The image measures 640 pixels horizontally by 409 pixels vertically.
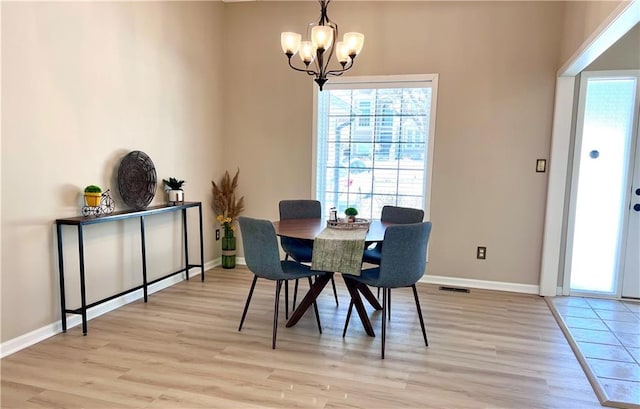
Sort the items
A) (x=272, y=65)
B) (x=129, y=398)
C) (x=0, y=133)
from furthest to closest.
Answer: (x=272, y=65) < (x=0, y=133) < (x=129, y=398)

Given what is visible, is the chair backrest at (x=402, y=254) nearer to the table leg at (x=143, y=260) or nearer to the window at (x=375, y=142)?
the window at (x=375, y=142)

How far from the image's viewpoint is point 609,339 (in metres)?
2.86

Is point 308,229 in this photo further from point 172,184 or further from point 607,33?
point 607,33

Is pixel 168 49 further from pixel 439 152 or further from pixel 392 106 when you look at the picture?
pixel 439 152

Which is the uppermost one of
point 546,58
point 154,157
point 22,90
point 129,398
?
point 546,58

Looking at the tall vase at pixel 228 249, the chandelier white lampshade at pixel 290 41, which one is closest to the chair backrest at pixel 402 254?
the chandelier white lampshade at pixel 290 41

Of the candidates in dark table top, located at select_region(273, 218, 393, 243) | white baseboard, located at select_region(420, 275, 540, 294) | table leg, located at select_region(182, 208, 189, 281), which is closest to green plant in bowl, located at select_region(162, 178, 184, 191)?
table leg, located at select_region(182, 208, 189, 281)

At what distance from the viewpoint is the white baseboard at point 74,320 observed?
2480 millimetres

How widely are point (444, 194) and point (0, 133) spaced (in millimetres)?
3580

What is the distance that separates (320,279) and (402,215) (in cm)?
93

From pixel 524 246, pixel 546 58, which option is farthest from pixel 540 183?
pixel 546 58

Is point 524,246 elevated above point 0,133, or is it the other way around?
point 0,133

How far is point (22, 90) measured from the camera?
245 centimetres

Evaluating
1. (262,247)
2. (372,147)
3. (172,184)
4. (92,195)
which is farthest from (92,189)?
(372,147)
